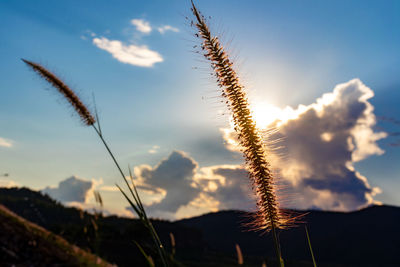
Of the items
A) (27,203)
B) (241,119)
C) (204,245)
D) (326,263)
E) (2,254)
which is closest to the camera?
(241,119)

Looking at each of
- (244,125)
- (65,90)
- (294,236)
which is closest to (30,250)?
(65,90)

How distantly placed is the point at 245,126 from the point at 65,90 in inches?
108

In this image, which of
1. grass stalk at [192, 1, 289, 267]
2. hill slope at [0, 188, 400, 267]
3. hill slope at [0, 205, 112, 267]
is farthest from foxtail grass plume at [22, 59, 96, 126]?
hill slope at [0, 188, 400, 267]

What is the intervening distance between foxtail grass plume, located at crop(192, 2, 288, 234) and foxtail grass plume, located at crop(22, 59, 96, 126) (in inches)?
86.3

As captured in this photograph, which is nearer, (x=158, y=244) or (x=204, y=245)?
(x=158, y=244)

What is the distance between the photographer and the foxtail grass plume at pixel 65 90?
12.7 feet

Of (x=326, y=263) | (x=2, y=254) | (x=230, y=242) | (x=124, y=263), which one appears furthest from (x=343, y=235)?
(x=2, y=254)

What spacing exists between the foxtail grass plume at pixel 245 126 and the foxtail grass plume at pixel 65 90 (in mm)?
2191

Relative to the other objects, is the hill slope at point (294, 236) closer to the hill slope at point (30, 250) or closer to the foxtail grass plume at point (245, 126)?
the hill slope at point (30, 250)

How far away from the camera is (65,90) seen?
155 inches

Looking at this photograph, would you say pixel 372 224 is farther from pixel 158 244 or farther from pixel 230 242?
pixel 158 244

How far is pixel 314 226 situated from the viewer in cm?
4228

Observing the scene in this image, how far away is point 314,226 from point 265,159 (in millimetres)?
44662

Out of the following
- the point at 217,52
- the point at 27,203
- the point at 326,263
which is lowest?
the point at 326,263
